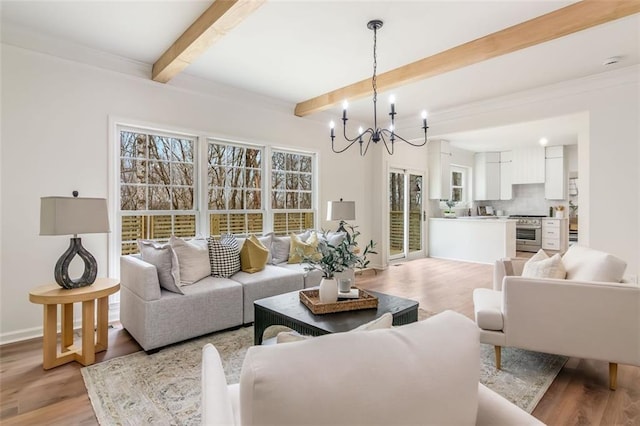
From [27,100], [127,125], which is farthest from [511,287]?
[27,100]

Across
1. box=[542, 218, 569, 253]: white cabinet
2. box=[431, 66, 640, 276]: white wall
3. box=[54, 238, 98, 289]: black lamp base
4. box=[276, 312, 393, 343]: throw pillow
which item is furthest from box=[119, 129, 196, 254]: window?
box=[542, 218, 569, 253]: white cabinet

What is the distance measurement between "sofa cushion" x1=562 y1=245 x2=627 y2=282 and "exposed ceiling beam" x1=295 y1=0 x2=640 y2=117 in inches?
69.3

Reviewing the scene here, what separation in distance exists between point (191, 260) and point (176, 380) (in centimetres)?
119

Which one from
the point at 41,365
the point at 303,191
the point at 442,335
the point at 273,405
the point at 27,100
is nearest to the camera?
the point at 273,405

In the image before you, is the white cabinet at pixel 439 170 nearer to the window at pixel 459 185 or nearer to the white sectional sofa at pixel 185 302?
the window at pixel 459 185

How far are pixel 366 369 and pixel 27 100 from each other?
3.87 meters

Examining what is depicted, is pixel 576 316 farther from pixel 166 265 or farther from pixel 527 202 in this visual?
pixel 527 202

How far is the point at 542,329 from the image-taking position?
89.5 inches

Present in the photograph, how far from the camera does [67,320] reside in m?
2.69

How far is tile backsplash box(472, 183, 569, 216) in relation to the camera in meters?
8.45

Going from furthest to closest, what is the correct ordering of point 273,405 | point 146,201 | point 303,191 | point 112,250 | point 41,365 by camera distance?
1. point 303,191
2. point 146,201
3. point 112,250
4. point 41,365
5. point 273,405

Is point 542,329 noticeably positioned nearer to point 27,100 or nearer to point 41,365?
point 41,365

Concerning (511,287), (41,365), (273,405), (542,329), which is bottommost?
(41,365)

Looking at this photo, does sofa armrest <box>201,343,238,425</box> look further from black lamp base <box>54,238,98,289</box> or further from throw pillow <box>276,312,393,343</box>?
black lamp base <box>54,238,98,289</box>
